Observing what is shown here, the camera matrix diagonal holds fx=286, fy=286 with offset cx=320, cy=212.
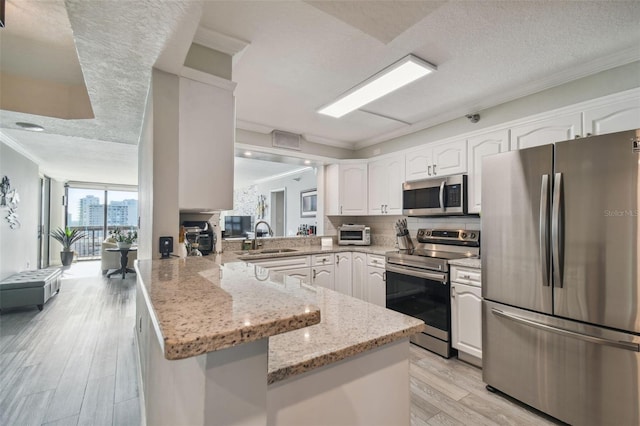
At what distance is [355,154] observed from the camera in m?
4.48

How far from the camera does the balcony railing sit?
27.8ft

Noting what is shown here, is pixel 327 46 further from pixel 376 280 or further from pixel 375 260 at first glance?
pixel 376 280

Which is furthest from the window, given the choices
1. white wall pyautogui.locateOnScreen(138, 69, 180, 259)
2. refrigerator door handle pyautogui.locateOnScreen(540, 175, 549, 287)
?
refrigerator door handle pyautogui.locateOnScreen(540, 175, 549, 287)

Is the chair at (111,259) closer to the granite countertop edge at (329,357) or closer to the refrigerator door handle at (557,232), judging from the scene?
the granite countertop edge at (329,357)

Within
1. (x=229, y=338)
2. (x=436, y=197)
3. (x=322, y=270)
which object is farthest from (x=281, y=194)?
(x=229, y=338)

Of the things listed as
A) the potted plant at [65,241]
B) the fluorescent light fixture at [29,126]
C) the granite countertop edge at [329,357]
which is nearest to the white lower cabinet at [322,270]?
the granite countertop edge at [329,357]

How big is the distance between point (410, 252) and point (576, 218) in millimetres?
1724

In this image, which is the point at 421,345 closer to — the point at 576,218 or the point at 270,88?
the point at 576,218

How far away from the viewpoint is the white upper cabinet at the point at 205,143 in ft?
5.84

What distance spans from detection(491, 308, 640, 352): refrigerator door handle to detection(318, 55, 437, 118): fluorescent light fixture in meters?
1.87

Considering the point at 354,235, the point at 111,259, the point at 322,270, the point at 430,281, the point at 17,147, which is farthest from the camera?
the point at 111,259

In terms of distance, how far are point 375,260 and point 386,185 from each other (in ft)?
3.34

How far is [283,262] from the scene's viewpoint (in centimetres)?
324

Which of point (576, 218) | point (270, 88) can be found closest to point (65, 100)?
point (270, 88)
